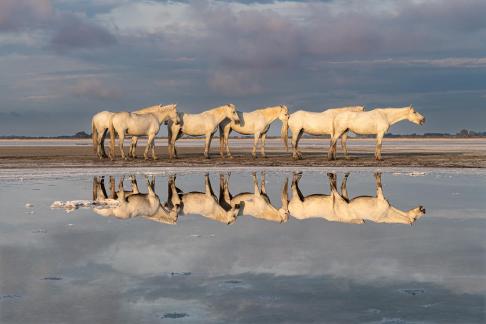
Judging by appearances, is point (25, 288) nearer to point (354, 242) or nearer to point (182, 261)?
point (182, 261)

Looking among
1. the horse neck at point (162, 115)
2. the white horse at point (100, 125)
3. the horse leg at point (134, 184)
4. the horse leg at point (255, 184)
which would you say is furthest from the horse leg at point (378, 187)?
the white horse at point (100, 125)

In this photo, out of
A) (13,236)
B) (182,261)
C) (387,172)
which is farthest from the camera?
(387,172)

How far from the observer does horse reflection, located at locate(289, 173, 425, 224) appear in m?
11.0

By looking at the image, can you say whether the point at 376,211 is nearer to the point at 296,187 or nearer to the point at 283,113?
the point at 296,187

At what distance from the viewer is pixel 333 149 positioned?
30734 millimetres

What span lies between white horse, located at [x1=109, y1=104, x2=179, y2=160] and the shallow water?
16.2 m

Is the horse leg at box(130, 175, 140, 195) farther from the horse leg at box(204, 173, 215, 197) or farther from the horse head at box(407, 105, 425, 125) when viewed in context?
the horse head at box(407, 105, 425, 125)

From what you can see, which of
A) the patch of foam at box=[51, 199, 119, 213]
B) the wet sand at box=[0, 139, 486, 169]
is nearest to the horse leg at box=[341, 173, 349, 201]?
the patch of foam at box=[51, 199, 119, 213]

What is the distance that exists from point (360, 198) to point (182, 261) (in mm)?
6878

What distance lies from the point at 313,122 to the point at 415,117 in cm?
470

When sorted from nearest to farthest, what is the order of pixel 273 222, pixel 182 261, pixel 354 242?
pixel 182 261 → pixel 354 242 → pixel 273 222

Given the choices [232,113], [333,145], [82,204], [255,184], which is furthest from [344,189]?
[232,113]

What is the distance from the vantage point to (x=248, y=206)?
41.7ft

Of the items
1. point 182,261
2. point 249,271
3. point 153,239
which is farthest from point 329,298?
point 153,239
